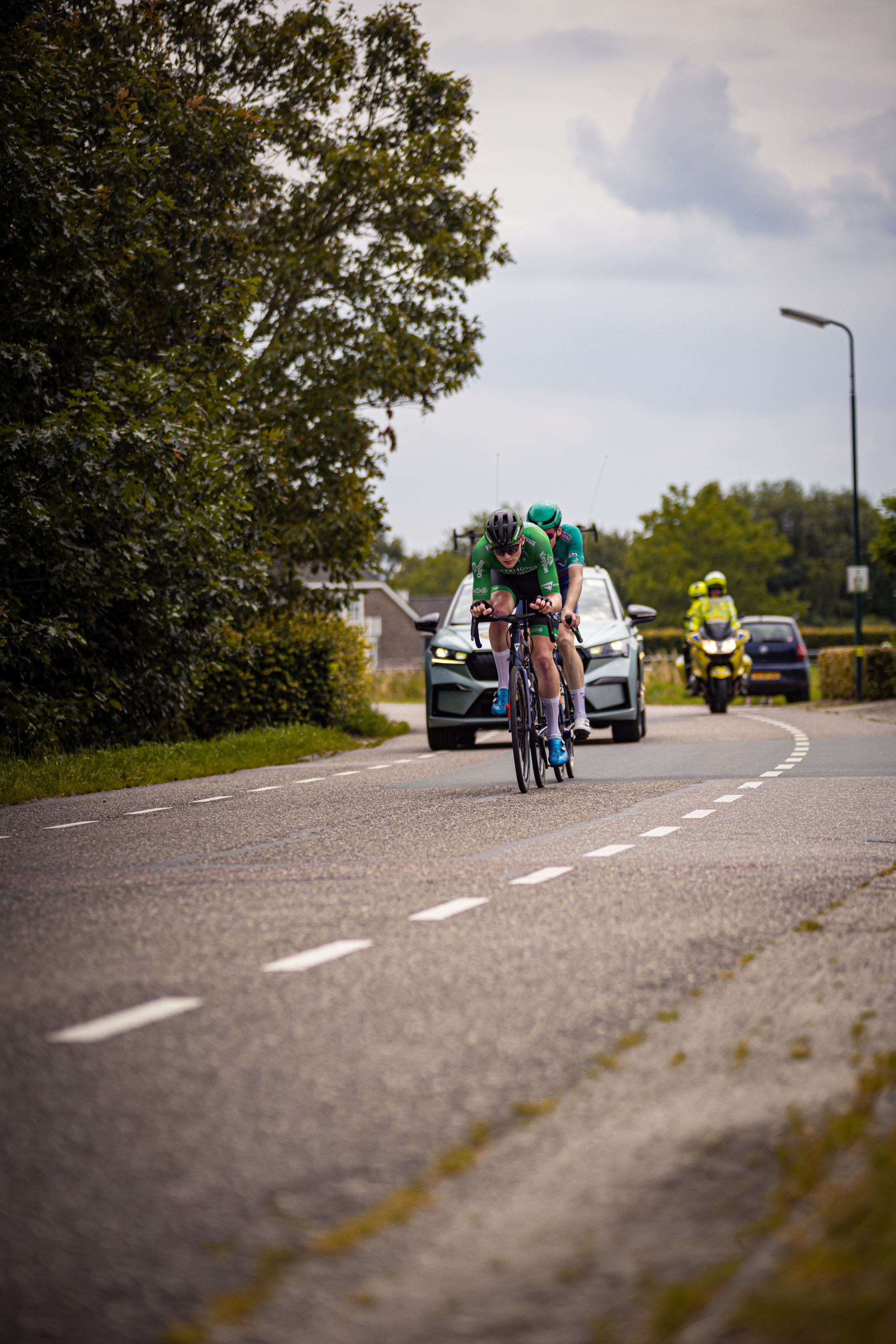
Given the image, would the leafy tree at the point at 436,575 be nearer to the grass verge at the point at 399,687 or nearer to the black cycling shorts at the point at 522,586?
the grass verge at the point at 399,687

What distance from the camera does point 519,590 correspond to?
12.0 meters

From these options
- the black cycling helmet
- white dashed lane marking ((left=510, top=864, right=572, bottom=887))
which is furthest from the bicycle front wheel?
white dashed lane marking ((left=510, top=864, right=572, bottom=887))

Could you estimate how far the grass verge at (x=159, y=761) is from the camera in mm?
13492

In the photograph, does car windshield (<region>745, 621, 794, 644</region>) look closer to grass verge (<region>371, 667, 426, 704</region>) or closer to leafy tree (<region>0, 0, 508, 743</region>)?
leafy tree (<region>0, 0, 508, 743</region>)

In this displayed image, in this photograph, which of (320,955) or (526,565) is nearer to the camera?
(320,955)

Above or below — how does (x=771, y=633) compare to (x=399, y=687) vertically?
above

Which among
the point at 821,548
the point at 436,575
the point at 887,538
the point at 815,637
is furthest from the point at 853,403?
the point at 436,575

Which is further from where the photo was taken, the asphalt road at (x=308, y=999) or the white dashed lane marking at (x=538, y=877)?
the white dashed lane marking at (x=538, y=877)

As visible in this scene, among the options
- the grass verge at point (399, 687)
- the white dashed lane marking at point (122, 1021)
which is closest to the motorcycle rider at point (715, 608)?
the grass verge at point (399, 687)

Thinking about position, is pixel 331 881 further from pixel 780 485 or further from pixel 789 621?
pixel 780 485

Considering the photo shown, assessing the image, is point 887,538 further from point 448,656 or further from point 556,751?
point 556,751

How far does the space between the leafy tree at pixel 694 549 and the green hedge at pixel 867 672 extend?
57.1 meters

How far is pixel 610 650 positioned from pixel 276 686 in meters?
5.87

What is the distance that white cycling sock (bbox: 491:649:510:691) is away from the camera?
11.7 metres
